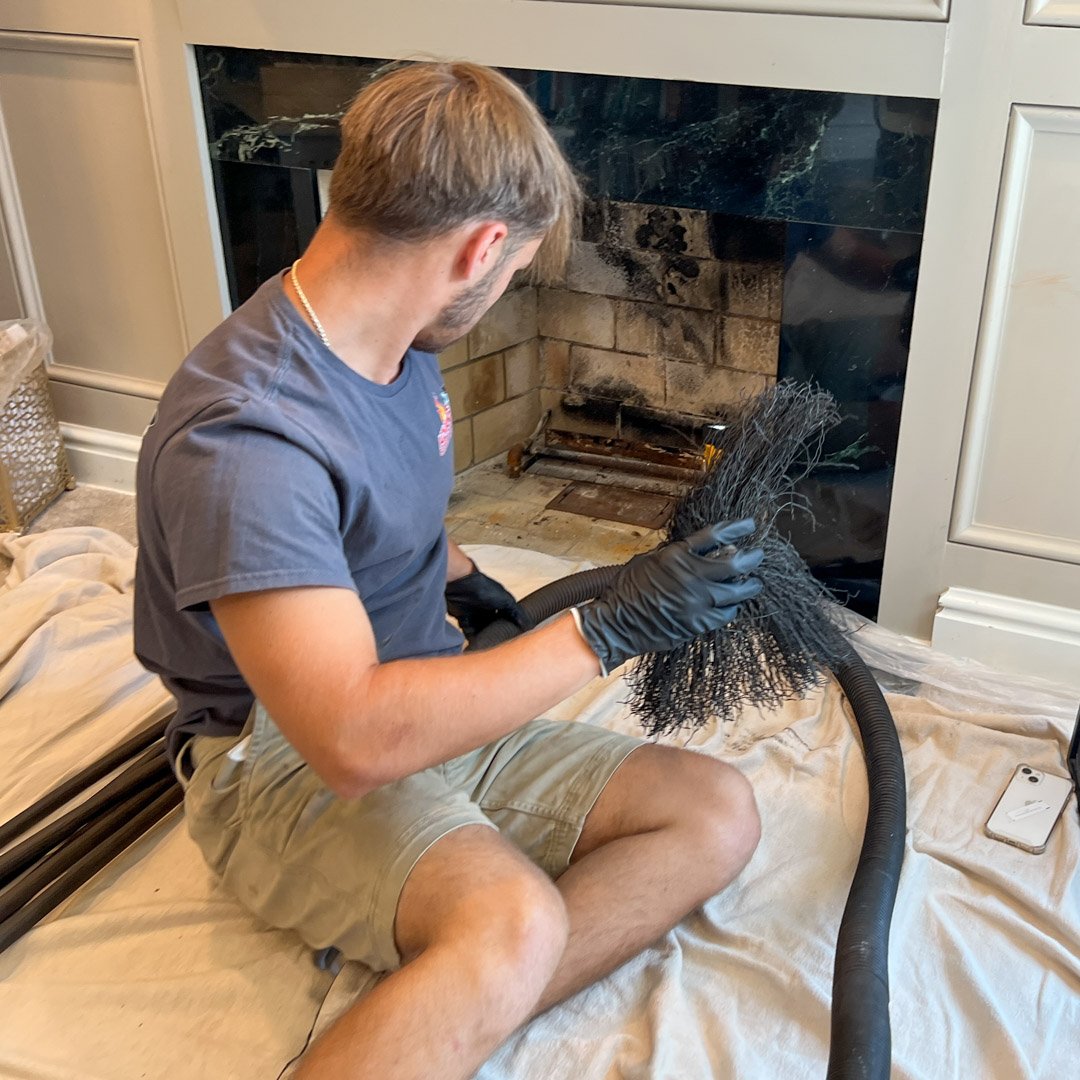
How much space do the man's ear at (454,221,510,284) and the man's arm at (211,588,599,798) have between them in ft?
0.99

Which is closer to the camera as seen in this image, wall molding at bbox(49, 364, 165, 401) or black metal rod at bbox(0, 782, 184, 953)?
black metal rod at bbox(0, 782, 184, 953)

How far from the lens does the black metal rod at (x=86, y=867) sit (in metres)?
1.27

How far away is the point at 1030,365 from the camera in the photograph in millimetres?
1521

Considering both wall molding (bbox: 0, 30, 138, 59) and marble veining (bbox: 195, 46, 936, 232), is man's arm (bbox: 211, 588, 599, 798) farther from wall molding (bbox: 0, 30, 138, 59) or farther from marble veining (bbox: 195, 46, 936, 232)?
wall molding (bbox: 0, 30, 138, 59)

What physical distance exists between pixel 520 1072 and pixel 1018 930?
572 mm

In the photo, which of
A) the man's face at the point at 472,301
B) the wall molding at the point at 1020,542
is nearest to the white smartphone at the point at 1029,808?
the wall molding at the point at 1020,542

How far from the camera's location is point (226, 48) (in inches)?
75.1

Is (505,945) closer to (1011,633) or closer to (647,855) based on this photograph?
(647,855)

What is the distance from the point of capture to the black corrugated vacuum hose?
1.05 meters

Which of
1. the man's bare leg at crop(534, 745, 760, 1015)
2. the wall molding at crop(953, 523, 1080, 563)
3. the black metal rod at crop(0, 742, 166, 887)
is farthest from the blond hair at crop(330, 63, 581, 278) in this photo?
the wall molding at crop(953, 523, 1080, 563)

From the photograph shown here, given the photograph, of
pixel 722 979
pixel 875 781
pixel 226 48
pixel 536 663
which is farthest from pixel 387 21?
pixel 722 979

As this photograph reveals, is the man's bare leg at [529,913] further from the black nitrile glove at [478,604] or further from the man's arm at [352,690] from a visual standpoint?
the black nitrile glove at [478,604]

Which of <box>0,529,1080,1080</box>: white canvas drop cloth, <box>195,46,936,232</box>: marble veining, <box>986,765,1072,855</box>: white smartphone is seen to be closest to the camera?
<box>0,529,1080,1080</box>: white canvas drop cloth

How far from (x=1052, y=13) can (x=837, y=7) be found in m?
0.25
